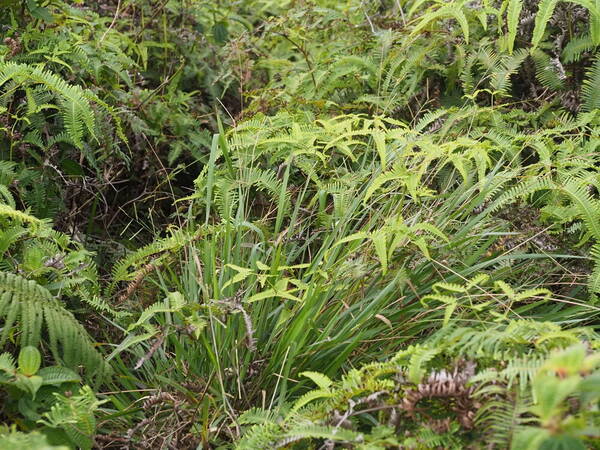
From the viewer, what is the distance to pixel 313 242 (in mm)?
2887

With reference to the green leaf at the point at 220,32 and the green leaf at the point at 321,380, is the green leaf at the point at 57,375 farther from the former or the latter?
the green leaf at the point at 220,32

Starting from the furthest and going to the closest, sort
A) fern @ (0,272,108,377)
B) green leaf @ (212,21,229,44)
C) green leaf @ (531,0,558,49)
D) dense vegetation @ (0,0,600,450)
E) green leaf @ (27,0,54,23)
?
1. green leaf @ (212,21,229,44)
2. green leaf @ (27,0,54,23)
3. green leaf @ (531,0,558,49)
4. fern @ (0,272,108,377)
5. dense vegetation @ (0,0,600,450)

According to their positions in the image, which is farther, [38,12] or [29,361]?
[38,12]

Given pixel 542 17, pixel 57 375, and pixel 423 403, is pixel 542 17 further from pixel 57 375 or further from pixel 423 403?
pixel 57 375

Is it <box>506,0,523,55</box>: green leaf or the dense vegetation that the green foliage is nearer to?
the dense vegetation

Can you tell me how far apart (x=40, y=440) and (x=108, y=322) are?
1.09 metres

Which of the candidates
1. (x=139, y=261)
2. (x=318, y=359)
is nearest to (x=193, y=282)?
(x=139, y=261)

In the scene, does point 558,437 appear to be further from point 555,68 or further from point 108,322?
point 555,68

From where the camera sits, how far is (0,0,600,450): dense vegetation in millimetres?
1922

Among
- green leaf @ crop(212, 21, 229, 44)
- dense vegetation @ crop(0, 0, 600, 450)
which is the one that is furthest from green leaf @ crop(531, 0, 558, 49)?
green leaf @ crop(212, 21, 229, 44)

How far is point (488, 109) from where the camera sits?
2.94 meters

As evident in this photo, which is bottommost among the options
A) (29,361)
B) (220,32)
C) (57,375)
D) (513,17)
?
(57,375)

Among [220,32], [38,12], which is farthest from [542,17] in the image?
[38,12]

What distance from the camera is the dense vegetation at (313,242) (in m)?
1.92
